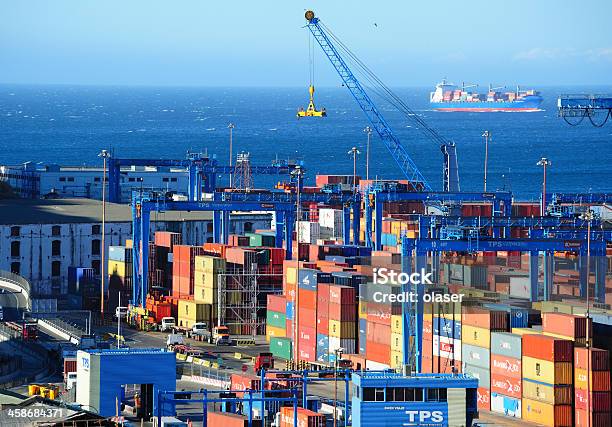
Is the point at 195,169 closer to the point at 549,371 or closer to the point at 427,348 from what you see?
the point at 427,348

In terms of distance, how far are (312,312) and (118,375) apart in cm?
Result: 1798

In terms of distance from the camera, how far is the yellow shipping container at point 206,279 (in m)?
69.8

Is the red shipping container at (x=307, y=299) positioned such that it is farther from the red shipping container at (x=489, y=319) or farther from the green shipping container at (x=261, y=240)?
the green shipping container at (x=261, y=240)

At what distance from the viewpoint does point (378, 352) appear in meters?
56.5

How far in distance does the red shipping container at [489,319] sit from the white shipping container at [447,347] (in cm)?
96

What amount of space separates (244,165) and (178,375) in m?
41.3

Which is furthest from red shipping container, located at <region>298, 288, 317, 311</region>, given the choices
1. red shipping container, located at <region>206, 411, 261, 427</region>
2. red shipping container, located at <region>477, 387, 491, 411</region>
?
red shipping container, located at <region>206, 411, 261, 427</region>

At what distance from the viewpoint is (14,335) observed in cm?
5888

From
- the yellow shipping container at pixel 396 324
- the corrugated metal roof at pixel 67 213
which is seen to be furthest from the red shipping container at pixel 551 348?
the corrugated metal roof at pixel 67 213

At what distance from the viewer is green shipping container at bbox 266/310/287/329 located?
216 ft

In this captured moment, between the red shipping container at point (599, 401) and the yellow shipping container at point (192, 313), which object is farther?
the yellow shipping container at point (192, 313)

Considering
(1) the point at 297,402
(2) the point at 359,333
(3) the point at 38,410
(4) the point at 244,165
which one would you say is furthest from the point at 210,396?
(4) the point at 244,165

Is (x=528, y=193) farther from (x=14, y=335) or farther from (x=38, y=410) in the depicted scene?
(x=38, y=410)

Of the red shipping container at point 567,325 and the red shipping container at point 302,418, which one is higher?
the red shipping container at point 567,325
